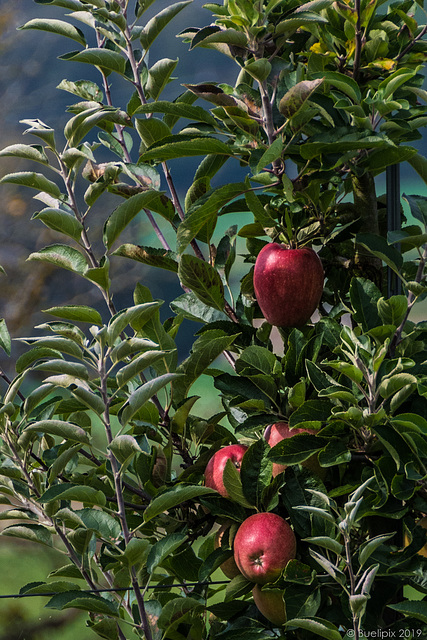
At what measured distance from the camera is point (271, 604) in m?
0.82

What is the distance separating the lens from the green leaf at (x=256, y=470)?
2.75 ft

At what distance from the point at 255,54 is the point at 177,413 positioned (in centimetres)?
44

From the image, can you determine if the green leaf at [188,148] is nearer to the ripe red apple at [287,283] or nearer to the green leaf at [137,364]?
the ripe red apple at [287,283]

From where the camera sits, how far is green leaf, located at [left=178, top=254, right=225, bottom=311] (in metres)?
Answer: 0.88

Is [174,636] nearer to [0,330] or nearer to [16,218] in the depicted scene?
[0,330]

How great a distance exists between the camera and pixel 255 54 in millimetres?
869

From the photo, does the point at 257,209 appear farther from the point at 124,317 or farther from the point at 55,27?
the point at 55,27

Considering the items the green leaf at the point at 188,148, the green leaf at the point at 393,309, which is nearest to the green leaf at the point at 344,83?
the green leaf at the point at 188,148

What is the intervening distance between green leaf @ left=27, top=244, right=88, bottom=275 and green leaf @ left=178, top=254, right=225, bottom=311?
0.41 feet

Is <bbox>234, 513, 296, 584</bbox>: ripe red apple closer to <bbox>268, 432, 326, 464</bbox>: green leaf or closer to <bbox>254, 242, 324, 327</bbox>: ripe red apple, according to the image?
<bbox>268, 432, 326, 464</bbox>: green leaf

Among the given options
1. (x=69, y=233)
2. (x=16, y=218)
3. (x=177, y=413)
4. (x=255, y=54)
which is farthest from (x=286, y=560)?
(x=16, y=218)

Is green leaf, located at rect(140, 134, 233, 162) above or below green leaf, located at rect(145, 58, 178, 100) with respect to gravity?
below

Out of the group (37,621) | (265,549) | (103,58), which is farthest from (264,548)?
(37,621)

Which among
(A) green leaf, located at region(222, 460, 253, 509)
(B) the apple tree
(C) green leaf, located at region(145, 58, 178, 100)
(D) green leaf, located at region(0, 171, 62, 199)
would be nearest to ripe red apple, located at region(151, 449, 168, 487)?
(B) the apple tree
